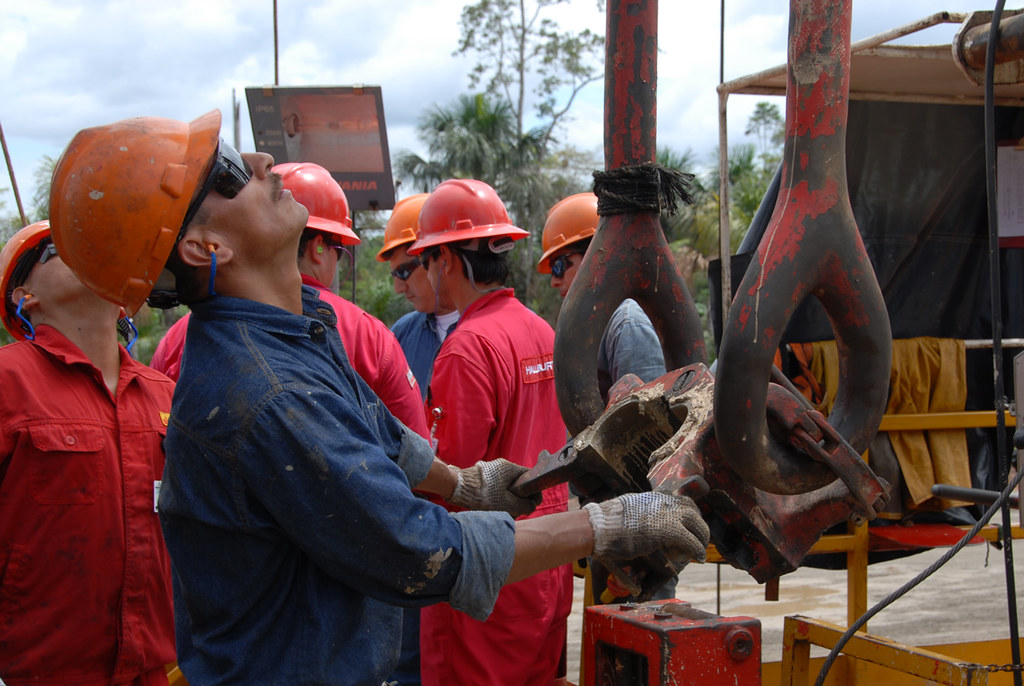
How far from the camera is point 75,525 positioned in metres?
2.44

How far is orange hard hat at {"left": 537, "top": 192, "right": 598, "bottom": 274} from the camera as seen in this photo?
417 centimetres

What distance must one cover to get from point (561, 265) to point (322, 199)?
105 centimetres

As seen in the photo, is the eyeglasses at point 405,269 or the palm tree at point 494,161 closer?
the eyeglasses at point 405,269

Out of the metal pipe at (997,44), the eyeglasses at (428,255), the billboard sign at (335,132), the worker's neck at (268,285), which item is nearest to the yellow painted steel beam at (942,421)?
the metal pipe at (997,44)

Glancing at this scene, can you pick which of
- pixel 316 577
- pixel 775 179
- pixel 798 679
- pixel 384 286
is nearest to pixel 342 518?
pixel 316 577

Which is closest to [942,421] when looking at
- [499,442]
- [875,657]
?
[875,657]

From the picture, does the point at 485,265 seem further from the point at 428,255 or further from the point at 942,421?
the point at 942,421

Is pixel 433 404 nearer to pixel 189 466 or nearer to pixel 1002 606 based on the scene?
pixel 189 466

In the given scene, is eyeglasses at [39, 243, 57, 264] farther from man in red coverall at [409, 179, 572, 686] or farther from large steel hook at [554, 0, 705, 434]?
large steel hook at [554, 0, 705, 434]

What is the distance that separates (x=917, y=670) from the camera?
9.22 feet

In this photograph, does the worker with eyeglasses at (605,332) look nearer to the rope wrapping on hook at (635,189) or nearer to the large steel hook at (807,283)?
the rope wrapping on hook at (635,189)

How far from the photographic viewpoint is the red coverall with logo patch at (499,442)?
3080mm

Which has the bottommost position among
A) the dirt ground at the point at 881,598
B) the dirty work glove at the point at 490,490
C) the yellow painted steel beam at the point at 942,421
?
the dirt ground at the point at 881,598

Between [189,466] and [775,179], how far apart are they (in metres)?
3.43
